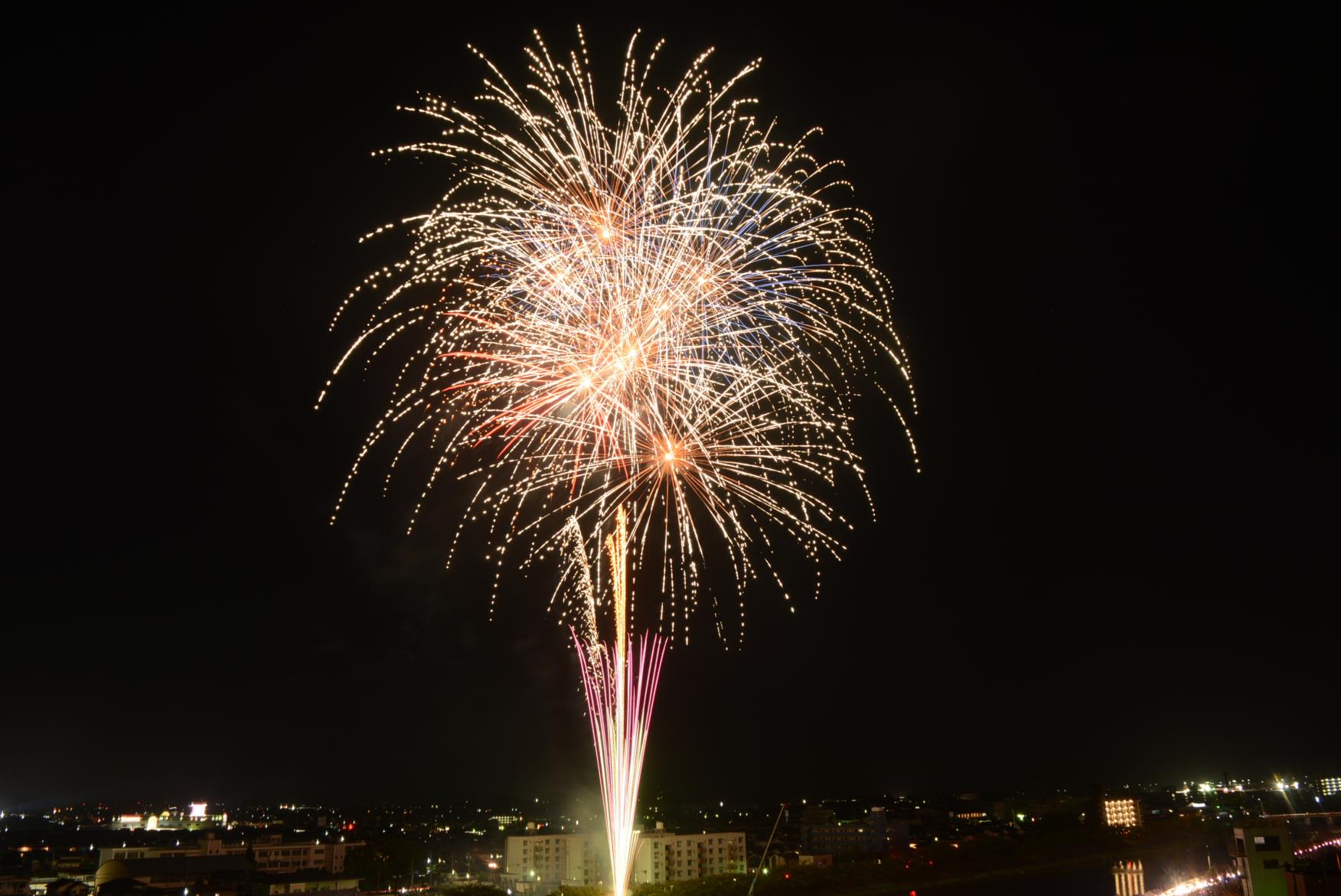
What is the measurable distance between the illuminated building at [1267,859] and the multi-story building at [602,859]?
1846 centimetres

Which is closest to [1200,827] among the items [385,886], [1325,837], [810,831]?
[810,831]

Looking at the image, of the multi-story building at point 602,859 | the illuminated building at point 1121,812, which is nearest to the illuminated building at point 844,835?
the illuminated building at point 1121,812

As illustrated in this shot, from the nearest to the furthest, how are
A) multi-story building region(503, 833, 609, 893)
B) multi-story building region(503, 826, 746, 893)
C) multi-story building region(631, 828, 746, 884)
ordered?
multi-story building region(631, 828, 746, 884)
multi-story building region(503, 826, 746, 893)
multi-story building region(503, 833, 609, 893)

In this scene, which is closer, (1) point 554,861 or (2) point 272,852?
(1) point 554,861

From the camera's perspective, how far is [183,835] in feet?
139

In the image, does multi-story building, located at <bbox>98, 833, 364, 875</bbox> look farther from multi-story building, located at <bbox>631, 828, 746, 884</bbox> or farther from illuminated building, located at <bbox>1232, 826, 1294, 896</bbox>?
illuminated building, located at <bbox>1232, 826, 1294, 896</bbox>

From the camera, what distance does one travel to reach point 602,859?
27906mm

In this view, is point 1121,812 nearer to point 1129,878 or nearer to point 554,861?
point 1129,878

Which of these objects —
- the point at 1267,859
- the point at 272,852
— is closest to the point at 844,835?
the point at 272,852

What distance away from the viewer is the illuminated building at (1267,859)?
34.3ft

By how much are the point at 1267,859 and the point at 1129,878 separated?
2217 cm

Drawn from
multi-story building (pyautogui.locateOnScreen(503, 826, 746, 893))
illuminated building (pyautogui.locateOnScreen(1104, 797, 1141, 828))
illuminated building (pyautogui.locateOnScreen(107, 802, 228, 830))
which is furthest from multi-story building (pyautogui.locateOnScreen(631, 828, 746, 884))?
illuminated building (pyautogui.locateOnScreen(107, 802, 228, 830))

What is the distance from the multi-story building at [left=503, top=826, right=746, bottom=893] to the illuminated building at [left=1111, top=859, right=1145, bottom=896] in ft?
36.4

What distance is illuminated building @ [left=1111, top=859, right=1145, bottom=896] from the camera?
24.3m
